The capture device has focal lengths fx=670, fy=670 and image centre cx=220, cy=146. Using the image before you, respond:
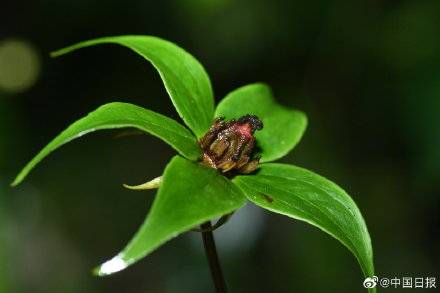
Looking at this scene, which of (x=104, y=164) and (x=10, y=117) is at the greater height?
(x=10, y=117)

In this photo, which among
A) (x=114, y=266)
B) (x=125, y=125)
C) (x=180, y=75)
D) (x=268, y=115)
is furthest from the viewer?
(x=268, y=115)

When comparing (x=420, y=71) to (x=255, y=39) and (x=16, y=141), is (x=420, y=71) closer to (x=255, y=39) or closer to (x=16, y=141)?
(x=255, y=39)

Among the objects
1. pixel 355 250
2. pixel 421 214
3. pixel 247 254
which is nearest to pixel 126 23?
pixel 247 254

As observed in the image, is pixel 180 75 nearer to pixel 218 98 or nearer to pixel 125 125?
pixel 125 125

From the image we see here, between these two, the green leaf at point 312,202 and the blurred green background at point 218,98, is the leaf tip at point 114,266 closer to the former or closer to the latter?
the green leaf at point 312,202

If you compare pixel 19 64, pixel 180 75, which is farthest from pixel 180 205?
pixel 19 64

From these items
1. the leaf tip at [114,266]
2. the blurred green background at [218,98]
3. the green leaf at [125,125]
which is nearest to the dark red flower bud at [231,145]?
the green leaf at [125,125]
